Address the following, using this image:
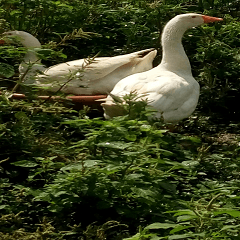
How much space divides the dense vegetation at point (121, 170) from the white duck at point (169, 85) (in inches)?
11.1

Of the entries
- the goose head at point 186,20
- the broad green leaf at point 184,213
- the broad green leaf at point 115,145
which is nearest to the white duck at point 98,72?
the goose head at point 186,20

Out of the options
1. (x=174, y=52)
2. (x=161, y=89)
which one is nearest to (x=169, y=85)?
(x=161, y=89)

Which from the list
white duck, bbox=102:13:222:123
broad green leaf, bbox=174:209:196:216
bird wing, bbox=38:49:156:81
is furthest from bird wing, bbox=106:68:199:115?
broad green leaf, bbox=174:209:196:216

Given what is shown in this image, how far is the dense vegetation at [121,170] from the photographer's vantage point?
3.09 m

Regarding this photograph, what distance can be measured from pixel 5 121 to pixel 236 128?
2.13 m

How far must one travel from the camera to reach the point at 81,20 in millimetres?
6691

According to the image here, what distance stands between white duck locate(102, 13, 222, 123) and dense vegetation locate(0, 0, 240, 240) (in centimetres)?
28

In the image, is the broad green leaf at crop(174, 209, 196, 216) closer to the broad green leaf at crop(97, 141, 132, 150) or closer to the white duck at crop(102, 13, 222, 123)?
the broad green leaf at crop(97, 141, 132, 150)

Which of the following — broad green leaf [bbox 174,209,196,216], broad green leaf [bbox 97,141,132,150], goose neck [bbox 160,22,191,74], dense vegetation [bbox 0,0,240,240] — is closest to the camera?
broad green leaf [bbox 174,209,196,216]

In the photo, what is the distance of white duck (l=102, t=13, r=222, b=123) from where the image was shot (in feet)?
15.3

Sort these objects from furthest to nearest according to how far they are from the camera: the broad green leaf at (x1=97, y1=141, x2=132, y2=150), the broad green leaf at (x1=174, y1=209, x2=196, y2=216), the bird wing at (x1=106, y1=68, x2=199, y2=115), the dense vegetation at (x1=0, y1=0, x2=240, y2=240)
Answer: the bird wing at (x1=106, y1=68, x2=199, y2=115) < the broad green leaf at (x1=97, y1=141, x2=132, y2=150) < the dense vegetation at (x1=0, y1=0, x2=240, y2=240) < the broad green leaf at (x1=174, y1=209, x2=196, y2=216)

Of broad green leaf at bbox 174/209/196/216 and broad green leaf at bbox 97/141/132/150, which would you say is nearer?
broad green leaf at bbox 174/209/196/216

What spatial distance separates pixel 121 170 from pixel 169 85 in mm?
1547

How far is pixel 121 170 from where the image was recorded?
337 centimetres
